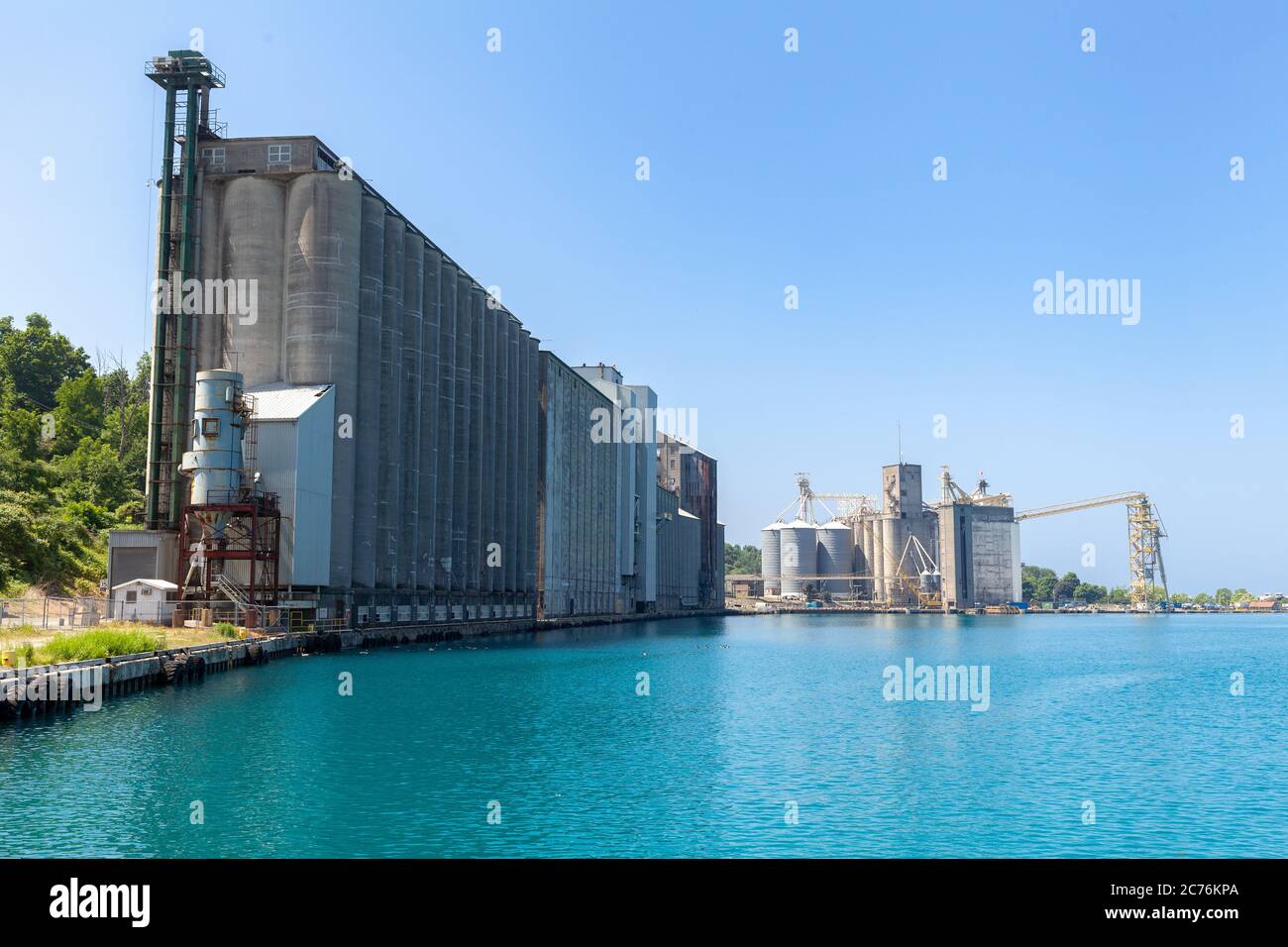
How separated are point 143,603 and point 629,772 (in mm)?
41075

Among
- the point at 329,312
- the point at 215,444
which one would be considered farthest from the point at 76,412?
the point at 215,444

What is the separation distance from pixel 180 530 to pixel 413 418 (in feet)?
77.5

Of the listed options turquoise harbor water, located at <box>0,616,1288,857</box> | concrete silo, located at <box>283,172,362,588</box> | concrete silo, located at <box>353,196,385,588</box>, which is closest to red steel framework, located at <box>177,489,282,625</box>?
→ concrete silo, located at <box>283,172,362,588</box>

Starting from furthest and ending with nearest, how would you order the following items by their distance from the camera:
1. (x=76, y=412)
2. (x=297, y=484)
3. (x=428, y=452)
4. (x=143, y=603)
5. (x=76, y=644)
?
(x=76, y=412) → (x=428, y=452) → (x=297, y=484) → (x=143, y=603) → (x=76, y=644)

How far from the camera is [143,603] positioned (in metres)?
58.9

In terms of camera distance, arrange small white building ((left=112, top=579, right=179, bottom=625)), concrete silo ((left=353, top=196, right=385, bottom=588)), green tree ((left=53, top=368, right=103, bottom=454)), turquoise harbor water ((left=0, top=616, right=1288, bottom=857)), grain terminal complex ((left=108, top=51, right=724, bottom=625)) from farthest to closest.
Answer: green tree ((left=53, top=368, right=103, bottom=454)) < concrete silo ((left=353, top=196, right=385, bottom=588)) < grain terminal complex ((left=108, top=51, right=724, bottom=625)) < small white building ((left=112, top=579, right=179, bottom=625)) < turquoise harbor water ((left=0, top=616, right=1288, bottom=857))

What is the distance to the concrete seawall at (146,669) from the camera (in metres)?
34.1

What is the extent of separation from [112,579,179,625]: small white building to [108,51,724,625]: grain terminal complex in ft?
6.47

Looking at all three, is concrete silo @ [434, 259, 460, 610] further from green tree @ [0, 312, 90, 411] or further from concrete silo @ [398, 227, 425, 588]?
green tree @ [0, 312, 90, 411]

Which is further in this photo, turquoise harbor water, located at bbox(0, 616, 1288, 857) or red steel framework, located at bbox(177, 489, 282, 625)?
red steel framework, located at bbox(177, 489, 282, 625)

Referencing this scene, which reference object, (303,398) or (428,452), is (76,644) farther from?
(428,452)

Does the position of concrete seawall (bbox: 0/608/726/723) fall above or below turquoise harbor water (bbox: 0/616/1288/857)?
above

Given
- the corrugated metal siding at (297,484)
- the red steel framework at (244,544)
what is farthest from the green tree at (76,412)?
the corrugated metal siding at (297,484)

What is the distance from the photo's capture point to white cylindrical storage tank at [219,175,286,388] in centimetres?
7219
